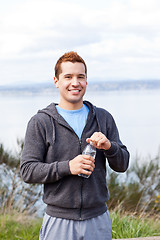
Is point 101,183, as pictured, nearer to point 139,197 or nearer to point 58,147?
point 58,147

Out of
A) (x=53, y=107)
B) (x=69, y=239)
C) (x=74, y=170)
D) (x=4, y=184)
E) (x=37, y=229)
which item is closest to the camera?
(x=74, y=170)

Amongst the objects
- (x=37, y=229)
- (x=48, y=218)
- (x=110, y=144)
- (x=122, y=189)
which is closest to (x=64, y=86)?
(x=110, y=144)

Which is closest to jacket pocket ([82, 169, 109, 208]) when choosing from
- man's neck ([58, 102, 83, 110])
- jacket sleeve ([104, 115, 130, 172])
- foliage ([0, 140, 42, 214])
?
jacket sleeve ([104, 115, 130, 172])

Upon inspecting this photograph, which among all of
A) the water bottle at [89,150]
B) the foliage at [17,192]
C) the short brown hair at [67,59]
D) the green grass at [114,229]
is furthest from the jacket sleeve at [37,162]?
the foliage at [17,192]

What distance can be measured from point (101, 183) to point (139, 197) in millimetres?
4595

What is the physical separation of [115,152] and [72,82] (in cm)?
52

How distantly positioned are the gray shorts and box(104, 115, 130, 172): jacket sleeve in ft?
1.19

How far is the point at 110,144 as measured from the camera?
2.11m

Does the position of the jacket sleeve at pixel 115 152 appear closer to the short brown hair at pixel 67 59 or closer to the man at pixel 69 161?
the man at pixel 69 161

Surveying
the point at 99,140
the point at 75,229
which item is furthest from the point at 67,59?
the point at 75,229

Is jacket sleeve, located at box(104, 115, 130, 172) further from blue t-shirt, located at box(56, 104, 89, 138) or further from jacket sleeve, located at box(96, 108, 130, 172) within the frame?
blue t-shirt, located at box(56, 104, 89, 138)

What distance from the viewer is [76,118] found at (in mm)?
2305

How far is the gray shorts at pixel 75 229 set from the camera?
7.14 ft

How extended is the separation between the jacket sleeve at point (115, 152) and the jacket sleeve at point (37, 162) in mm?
296
